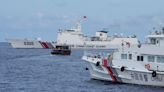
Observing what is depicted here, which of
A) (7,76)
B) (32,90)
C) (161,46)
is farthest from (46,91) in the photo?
(7,76)

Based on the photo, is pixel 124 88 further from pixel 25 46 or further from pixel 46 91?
pixel 25 46

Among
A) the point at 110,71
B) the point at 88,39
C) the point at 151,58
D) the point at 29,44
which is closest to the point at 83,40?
the point at 88,39

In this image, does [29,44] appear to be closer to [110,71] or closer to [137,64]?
[110,71]

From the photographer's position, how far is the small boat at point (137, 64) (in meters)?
43.2

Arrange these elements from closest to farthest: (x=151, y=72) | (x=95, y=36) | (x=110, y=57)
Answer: (x=151, y=72)
(x=110, y=57)
(x=95, y=36)

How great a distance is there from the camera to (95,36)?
173125mm

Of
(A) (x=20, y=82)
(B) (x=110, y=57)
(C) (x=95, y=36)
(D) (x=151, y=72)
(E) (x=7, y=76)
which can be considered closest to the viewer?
(D) (x=151, y=72)

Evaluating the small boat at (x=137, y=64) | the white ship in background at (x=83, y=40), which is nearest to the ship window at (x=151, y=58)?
the small boat at (x=137, y=64)

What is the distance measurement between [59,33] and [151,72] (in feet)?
432

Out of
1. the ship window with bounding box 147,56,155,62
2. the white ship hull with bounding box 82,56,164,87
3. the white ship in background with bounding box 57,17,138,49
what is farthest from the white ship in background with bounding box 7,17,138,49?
the ship window with bounding box 147,56,155,62

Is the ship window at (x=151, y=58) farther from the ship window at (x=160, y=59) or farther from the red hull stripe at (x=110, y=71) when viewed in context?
the red hull stripe at (x=110, y=71)

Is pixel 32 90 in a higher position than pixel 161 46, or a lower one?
lower

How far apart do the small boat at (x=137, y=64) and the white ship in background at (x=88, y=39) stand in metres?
120

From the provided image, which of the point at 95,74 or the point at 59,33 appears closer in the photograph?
the point at 95,74
